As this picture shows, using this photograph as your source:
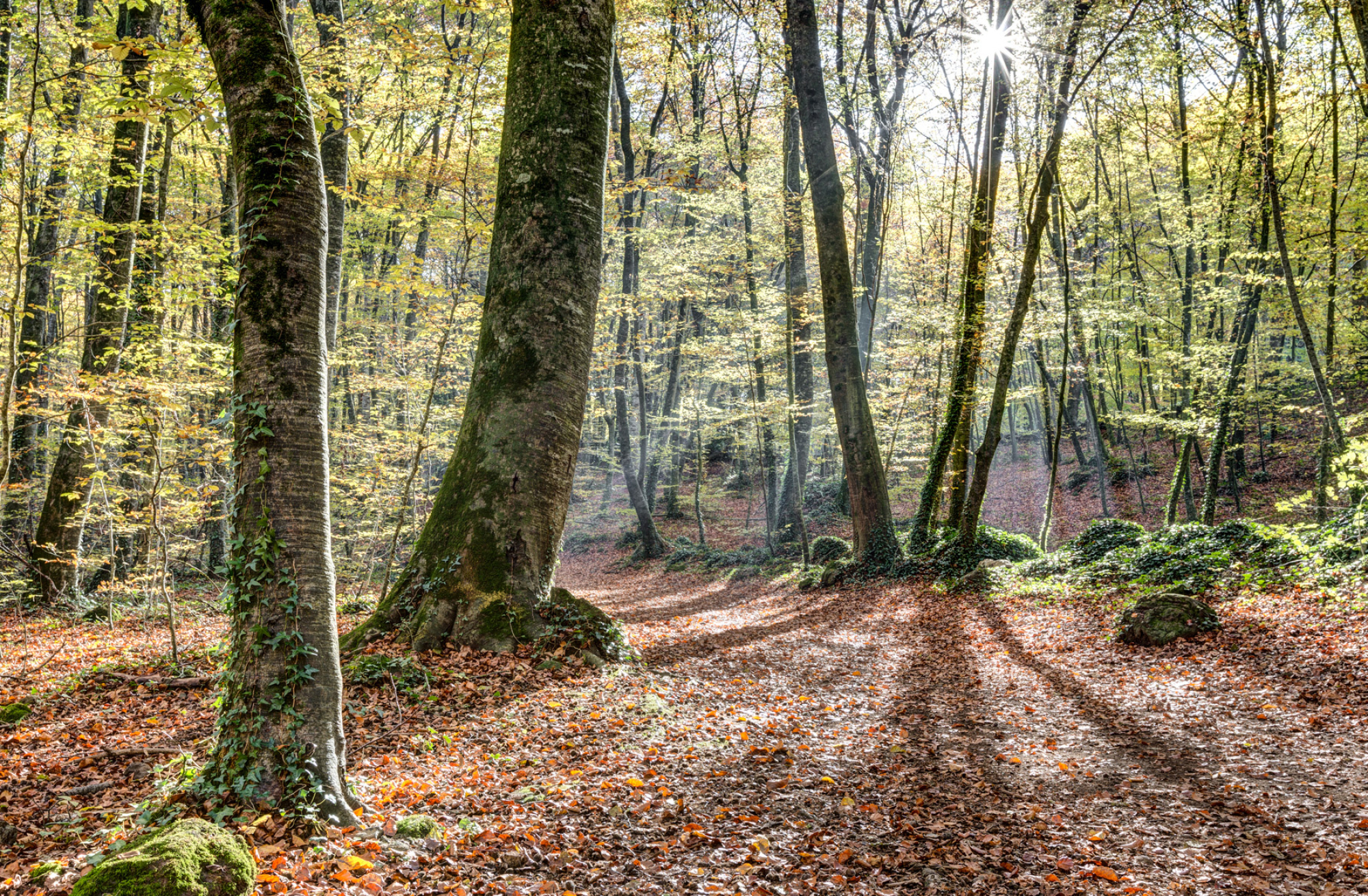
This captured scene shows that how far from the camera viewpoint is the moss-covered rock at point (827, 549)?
14516 mm

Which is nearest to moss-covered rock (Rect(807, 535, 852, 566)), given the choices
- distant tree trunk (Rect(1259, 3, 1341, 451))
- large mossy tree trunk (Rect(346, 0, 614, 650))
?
distant tree trunk (Rect(1259, 3, 1341, 451))

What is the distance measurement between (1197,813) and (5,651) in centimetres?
1088

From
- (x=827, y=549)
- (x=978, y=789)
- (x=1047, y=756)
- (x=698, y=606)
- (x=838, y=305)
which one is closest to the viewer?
(x=978, y=789)

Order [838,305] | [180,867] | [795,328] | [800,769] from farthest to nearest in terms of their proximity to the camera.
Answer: [795,328]
[838,305]
[800,769]
[180,867]

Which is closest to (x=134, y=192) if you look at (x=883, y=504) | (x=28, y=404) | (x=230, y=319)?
(x=28, y=404)

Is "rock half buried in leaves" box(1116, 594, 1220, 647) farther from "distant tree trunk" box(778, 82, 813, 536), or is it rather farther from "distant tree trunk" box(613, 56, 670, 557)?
"distant tree trunk" box(613, 56, 670, 557)

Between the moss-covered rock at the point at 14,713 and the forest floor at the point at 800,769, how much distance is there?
0.21 m

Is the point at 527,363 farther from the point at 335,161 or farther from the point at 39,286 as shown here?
the point at 39,286

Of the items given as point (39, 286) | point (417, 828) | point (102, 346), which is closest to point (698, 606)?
point (417, 828)

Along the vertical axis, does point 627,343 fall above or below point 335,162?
below

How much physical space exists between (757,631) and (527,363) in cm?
535

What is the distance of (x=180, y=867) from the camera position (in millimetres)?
2135

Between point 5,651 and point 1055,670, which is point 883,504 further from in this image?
point 5,651

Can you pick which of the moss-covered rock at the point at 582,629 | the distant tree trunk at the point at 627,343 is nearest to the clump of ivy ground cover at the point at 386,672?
the moss-covered rock at the point at 582,629
